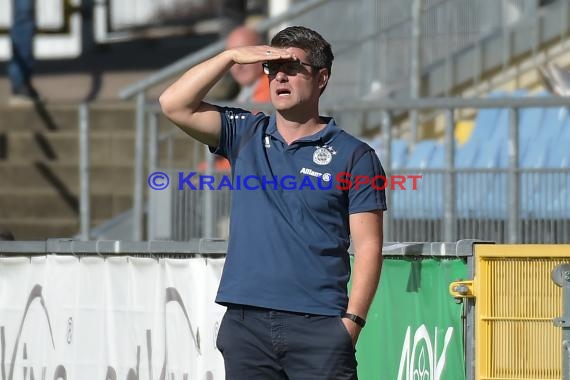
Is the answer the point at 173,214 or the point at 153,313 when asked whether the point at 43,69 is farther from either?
the point at 153,313

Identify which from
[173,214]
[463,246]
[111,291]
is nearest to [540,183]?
[173,214]

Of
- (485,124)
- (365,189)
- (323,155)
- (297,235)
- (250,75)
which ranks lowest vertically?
(297,235)

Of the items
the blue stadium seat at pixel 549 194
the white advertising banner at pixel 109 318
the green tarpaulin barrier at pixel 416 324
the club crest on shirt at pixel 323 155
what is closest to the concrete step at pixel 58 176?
the blue stadium seat at pixel 549 194

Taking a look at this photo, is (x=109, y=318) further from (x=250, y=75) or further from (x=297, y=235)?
(x=250, y=75)

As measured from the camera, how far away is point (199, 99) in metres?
5.92

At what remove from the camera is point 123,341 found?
26.1 feet

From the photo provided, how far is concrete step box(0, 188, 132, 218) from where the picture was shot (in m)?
14.2

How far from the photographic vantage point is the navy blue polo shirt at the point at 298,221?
5.66 meters

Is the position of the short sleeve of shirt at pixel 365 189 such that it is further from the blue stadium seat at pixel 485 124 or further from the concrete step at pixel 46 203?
the concrete step at pixel 46 203

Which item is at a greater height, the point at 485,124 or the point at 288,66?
the point at 485,124

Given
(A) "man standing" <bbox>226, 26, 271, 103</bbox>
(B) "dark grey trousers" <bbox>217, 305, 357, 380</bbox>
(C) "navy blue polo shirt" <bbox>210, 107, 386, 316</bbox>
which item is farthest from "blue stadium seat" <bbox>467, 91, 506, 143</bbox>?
(B) "dark grey trousers" <bbox>217, 305, 357, 380</bbox>

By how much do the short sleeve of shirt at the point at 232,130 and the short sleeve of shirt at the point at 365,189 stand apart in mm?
441

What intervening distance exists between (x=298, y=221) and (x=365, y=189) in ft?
0.82

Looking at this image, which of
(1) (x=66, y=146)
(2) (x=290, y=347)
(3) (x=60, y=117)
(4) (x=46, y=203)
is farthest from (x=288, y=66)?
(3) (x=60, y=117)
